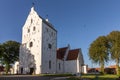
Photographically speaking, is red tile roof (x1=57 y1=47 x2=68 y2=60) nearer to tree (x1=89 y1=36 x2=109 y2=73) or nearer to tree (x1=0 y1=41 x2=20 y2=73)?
tree (x1=89 y1=36 x2=109 y2=73)

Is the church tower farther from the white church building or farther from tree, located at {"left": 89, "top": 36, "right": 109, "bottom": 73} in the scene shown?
tree, located at {"left": 89, "top": 36, "right": 109, "bottom": 73}

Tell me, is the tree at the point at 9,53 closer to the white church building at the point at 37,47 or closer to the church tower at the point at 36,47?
the white church building at the point at 37,47

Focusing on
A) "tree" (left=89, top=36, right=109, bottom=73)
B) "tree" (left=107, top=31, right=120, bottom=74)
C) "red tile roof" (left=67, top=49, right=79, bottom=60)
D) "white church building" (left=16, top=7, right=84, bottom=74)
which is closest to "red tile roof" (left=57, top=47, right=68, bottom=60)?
"red tile roof" (left=67, top=49, right=79, bottom=60)

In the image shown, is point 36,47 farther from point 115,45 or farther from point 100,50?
point 115,45

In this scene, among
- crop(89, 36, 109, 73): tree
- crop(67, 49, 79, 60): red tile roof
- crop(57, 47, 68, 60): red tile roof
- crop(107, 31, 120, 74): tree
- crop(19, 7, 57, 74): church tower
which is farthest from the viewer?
crop(57, 47, 68, 60): red tile roof

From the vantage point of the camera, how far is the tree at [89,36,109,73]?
53125 mm

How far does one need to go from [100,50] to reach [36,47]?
1893 cm

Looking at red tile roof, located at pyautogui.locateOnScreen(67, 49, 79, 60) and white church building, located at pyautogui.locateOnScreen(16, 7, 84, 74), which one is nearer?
white church building, located at pyautogui.locateOnScreen(16, 7, 84, 74)

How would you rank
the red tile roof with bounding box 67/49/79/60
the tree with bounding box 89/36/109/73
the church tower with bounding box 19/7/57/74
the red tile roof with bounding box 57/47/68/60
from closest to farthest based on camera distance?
the church tower with bounding box 19/7/57/74 < the tree with bounding box 89/36/109/73 < the red tile roof with bounding box 67/49/79/60 < the red tile roof with bounding box 57/47/68/60

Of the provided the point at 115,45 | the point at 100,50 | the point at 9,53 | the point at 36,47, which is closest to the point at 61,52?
the point at 100,50

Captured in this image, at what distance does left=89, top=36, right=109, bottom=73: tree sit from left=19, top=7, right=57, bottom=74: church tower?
12256 mm

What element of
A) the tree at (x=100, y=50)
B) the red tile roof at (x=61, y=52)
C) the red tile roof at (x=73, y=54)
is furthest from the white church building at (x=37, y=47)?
the tree at (x=100, y=50)

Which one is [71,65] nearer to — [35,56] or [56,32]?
[56,32]

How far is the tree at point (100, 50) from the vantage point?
53.1 meters
